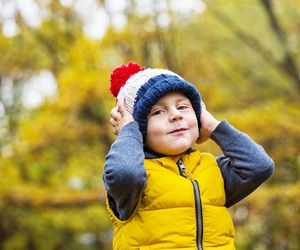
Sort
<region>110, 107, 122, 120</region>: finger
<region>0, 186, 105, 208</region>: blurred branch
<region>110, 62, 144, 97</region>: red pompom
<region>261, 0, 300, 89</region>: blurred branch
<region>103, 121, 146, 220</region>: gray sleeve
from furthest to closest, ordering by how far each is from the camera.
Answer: <region>0, 186, 105, 208</region>: blurred branch
<region>261, 0, 300, 89</region>: blurred branch
<region>110, 62, 144, 97</region>: red pompom
<region>110, 107, 122, 120</region>: finger
<region>103, 121, 146, 220</region>: gray sleeve

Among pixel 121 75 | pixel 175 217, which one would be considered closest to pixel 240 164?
pixel 175 217

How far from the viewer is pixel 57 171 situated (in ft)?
31.3

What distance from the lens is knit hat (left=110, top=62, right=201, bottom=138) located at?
6.09 feet

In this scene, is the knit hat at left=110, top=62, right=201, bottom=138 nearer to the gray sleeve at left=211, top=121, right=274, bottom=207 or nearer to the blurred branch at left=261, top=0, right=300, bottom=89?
the gray sleeve at left=211, top=121, right=274, bottom=207

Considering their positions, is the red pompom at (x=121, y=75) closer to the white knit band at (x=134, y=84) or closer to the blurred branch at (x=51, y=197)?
the white knit band at (x=134, y=84)

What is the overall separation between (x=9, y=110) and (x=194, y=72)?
4692mm

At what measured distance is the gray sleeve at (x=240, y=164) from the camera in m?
1.89

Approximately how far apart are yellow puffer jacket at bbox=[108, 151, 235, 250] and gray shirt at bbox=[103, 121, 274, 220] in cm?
5

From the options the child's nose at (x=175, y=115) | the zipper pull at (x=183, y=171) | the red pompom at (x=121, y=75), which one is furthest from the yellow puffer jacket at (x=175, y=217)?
the red pompom at (x=121, y=75)

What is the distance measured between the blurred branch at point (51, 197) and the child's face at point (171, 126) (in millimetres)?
6112

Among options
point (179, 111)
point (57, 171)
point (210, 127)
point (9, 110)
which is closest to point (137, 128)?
point (179, 111)

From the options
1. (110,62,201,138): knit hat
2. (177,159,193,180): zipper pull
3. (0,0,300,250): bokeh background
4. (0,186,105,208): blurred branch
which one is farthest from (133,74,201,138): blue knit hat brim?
(0,186,105,208): blurred branch

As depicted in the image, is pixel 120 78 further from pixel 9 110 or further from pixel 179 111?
pixel 9 110

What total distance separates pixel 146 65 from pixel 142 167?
5961 mm
